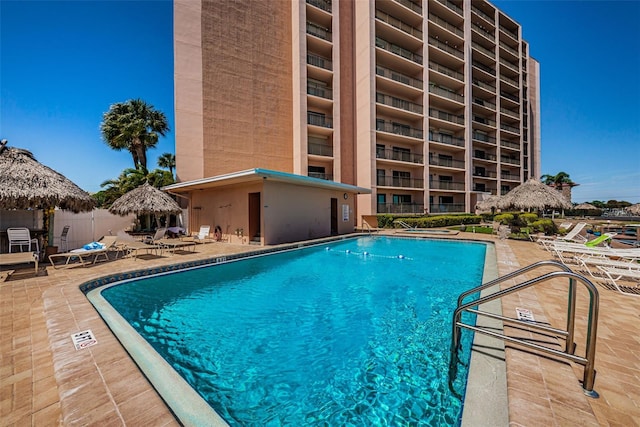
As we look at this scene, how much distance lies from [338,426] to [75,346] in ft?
9.52

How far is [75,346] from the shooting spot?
2795 millimetres

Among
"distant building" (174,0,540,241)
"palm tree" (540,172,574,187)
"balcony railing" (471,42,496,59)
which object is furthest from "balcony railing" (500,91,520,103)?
"palm tree" (540,172,574,187)

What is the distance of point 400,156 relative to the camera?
22047mm

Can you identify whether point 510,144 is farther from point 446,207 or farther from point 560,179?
point 560,179

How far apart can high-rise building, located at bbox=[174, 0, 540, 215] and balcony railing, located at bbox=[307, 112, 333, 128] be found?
0.08 m

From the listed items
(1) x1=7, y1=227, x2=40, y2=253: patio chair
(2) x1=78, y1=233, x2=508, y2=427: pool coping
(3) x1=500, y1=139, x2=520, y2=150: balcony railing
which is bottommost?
(2) x1=78, y1=233, x2=508, y2=427: pool coping

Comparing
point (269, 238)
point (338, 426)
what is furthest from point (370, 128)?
point (338, 426)

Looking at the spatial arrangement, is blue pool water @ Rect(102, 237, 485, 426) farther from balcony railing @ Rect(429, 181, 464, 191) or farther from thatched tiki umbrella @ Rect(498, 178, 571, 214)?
balcony railing @ Rect(429, 181, 464, 191)

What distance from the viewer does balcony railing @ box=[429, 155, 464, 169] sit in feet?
77.1

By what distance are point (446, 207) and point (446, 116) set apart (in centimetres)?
858

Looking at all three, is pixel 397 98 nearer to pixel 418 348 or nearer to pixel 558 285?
pixel 558 285

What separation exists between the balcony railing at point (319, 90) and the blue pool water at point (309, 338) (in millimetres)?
15838

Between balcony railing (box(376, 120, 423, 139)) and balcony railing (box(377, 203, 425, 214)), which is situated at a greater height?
balcony railing (box(376, 120, 423, 139))

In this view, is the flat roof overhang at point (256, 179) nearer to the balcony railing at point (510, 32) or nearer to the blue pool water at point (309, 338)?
the blue pool water at point (309, 338)
